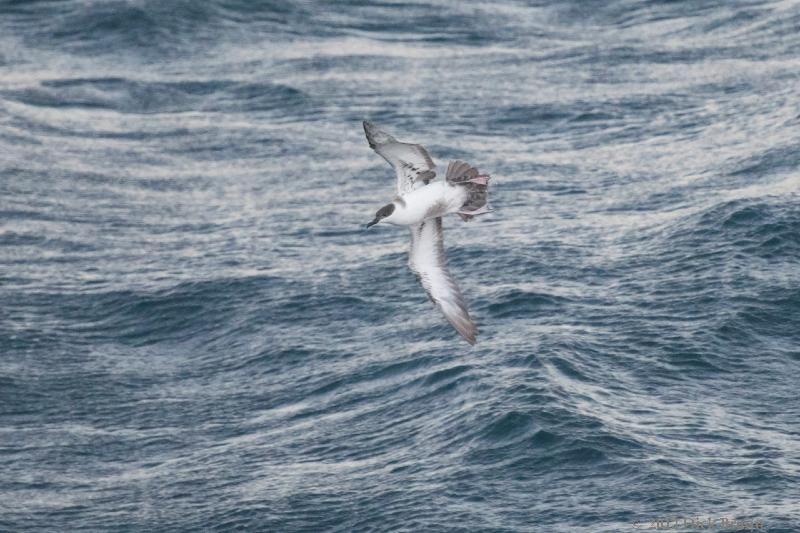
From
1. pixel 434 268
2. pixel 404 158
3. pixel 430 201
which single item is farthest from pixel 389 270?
pixel 430 201

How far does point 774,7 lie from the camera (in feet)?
221

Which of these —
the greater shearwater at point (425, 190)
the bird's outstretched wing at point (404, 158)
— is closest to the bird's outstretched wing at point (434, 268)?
the greater shearwater at point (425, 190)

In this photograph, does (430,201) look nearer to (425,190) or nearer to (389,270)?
(425,190)

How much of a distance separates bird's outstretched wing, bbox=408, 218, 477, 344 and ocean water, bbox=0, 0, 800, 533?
293 inches

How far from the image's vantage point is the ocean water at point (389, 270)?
119ft

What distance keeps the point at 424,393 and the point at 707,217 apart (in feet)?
35.0

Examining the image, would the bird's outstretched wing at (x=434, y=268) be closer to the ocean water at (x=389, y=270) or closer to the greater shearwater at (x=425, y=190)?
the greater shearwater at (x=425, y=190)

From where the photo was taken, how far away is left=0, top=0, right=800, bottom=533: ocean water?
3634 cm

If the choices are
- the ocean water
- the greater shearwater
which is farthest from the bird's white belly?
the ocean water

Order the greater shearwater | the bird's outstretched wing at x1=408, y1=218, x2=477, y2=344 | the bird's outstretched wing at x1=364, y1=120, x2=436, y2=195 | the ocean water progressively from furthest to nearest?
the ocean water, the bird's outstretched wing at x1=408, y1=218, x2=477, y2=344, the greater shearwater, the bird's outstretched wing at x1=364, y1=120, x2=436, y2=195

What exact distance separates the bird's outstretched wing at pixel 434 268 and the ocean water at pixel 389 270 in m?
7.45

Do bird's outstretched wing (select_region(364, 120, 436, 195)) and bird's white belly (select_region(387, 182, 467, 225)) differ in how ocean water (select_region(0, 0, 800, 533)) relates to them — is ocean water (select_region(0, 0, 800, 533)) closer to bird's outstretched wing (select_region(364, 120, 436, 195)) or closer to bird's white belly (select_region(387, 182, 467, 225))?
bird's white belly (select_region(387, 182, 467, 225))

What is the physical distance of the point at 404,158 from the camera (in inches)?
1033

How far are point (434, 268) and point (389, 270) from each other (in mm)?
20565
